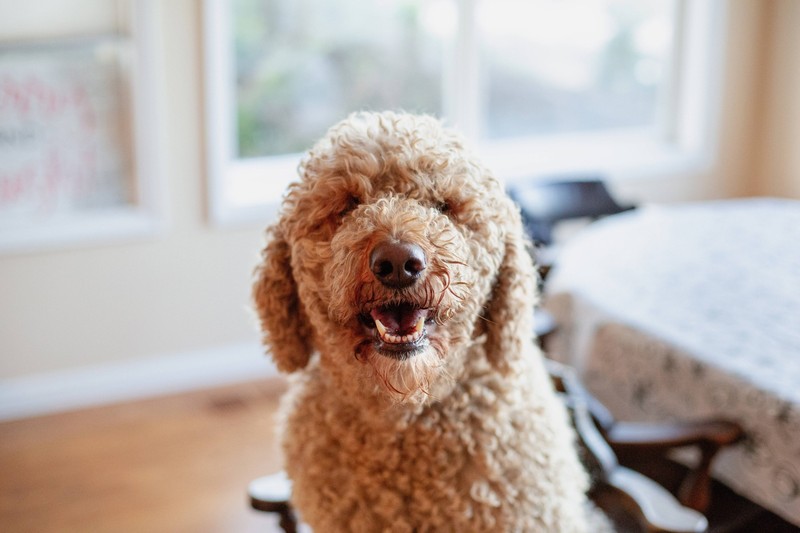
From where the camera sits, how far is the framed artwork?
3.05 m

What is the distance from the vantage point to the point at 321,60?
367 cm

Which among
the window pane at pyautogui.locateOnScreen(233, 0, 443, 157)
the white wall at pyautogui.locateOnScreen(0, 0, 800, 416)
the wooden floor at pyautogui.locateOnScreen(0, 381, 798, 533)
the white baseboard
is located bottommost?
the wooden floor at pyautogui.locateOnScreen(0, 381, 798, 533)

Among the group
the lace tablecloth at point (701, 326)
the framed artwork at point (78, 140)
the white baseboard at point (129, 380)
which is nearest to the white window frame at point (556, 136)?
the framed artwork at point (78, 140)

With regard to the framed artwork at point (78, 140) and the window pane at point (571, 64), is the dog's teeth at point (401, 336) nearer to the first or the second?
the framed artwork at point (78, 140)

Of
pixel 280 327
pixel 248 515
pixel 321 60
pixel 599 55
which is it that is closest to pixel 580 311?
pixel 280 327

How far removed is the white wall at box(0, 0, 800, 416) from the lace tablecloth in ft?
4.94

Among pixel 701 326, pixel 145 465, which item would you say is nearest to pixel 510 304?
pixel 701 326

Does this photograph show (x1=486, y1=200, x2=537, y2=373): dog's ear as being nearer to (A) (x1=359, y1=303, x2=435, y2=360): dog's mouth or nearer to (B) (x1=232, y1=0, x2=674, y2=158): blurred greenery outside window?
(A) (x1=359, y1=303, x2=435, y2=360): dog's mouth

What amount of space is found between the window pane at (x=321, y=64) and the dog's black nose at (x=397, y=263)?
8.66 ft

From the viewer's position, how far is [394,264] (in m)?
1.08

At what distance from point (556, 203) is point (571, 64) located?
1654 mm

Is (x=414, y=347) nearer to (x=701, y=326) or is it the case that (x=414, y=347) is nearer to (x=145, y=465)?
(x=701, y=326)

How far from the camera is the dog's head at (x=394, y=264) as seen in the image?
43.9 inches

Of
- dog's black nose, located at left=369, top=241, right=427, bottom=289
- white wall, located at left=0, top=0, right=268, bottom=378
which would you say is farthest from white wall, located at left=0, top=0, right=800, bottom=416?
dog's black nose, located at left=369, top=241, right=427, bottom=289
